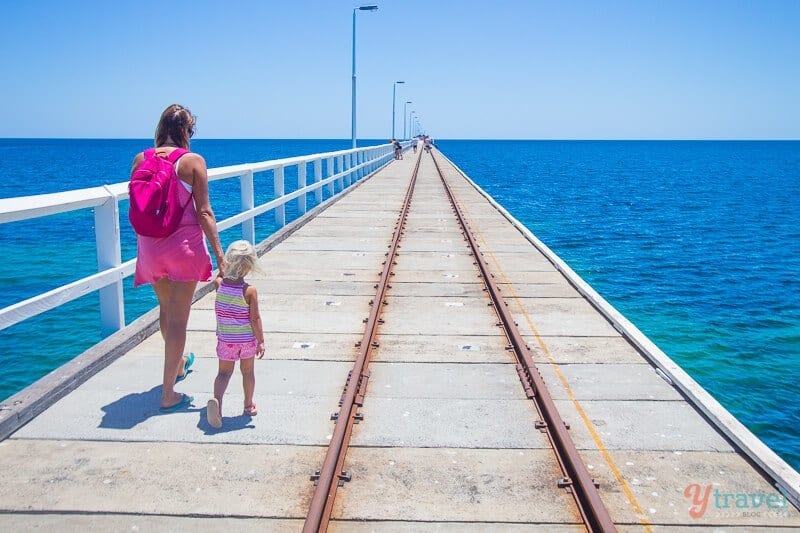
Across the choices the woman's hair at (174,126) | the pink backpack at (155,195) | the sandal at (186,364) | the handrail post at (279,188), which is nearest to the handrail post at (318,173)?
the handrail post at (279,188)

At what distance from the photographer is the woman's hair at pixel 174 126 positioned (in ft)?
15.2

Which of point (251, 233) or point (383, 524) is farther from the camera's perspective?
point (251, 233)

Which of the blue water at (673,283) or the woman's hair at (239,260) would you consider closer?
the woman's hair at (239,260)

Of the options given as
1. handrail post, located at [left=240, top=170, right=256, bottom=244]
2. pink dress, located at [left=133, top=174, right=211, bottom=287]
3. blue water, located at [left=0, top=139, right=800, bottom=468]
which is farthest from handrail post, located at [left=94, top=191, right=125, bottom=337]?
blue water, located at [left=0, top=139, right=800, bottom=468]

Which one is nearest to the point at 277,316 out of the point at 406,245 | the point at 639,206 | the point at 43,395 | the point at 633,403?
the point at 43,395

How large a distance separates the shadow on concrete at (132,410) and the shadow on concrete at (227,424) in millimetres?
240

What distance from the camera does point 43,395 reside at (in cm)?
489

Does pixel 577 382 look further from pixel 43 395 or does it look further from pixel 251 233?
pixel 251 233

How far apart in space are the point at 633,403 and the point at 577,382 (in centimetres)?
54

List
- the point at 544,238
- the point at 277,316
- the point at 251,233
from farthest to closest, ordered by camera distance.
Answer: the point at 544,238 → the point at 251,233 → the point at 277,316

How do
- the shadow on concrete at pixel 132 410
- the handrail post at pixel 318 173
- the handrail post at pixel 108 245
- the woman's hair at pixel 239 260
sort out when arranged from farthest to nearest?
the handrail post at pixel 318 173 < the handrail post at pixel 108 245 < the shadow on concrete at pixel 132 410 < the woman's hair at pixel 239 260

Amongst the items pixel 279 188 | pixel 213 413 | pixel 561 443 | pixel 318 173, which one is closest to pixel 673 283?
pixel 318 173

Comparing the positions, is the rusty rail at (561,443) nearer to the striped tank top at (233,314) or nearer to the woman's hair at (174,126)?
the striped tank top at (233,314)

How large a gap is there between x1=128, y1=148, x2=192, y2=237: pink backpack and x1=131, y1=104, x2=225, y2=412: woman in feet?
0.17
